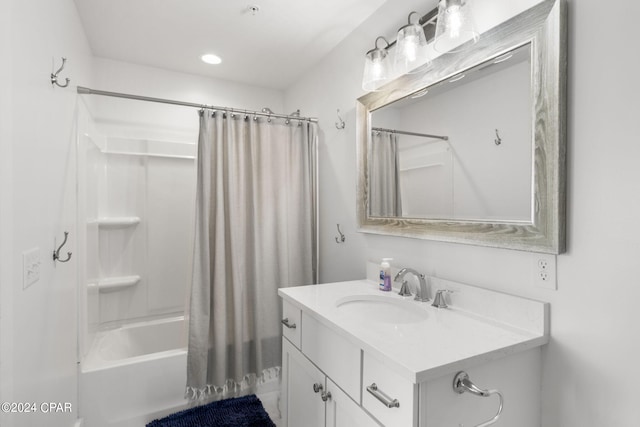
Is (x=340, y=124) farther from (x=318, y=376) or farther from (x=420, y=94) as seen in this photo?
(x=318, y=376)

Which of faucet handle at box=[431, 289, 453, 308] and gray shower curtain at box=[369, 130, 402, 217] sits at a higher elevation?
gray shower curtain at box=[369, 130, 402, 217]

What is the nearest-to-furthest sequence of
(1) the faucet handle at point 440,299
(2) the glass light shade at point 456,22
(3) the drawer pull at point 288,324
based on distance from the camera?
1. (2) the glass light shade at point 456,22
2. (1) the faucet handle at point 440,299
3. (3) the drawer pull at point 288,324

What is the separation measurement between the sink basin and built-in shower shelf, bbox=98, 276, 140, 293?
2.01 metres

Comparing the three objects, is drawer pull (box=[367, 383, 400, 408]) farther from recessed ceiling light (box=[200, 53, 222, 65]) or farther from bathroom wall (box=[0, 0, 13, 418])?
recessed ceiling light (box=[200, 53, 222, 65])

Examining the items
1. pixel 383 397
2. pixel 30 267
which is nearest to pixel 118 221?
pixel 30 267

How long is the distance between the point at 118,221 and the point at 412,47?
244 centimetres

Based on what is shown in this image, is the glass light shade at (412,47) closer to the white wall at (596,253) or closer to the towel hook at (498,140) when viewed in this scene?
the white wall at (596,253)

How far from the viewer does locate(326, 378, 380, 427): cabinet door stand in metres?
1.01

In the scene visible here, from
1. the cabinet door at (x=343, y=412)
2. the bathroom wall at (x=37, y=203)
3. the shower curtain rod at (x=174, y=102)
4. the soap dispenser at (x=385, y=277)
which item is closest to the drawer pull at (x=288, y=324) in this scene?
the cabinet door at (x=343, y=412)

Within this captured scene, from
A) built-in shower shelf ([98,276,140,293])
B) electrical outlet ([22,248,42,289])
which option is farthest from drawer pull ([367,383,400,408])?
built-in shower shelf ([98,276,140,293])

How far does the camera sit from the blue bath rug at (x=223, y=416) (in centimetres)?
191

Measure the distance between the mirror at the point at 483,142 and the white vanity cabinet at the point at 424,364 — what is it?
0.28m

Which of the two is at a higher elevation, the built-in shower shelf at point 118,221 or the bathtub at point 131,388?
the built-in shower shelf at point 118,221

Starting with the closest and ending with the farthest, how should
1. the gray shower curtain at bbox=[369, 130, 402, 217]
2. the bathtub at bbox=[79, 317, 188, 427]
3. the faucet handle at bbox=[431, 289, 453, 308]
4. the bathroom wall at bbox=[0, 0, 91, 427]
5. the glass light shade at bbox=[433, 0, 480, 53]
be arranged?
the bathroom wall at bbox=[0, 0, 91, 427]
the glass light shade at bbox=[433, 0, 480, 53]
the faucet handle at bbox=[431, 289, 453, 308]
the gray shower curtain at bbox=[369, 130, 402, 217]
the bathtub at bbox=[79, 317, 188, 427]
